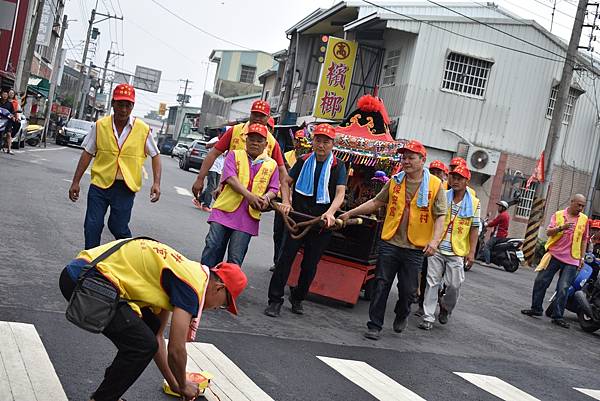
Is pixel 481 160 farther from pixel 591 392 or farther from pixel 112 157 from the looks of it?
pixel 112 157

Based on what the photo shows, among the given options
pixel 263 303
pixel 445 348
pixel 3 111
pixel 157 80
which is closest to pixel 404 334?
pixel 445 348

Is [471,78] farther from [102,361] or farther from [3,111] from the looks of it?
[102,361]

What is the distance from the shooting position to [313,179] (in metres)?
8.93

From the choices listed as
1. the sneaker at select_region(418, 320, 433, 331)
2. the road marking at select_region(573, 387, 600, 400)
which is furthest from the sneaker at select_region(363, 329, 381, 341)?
the road marking at select_region(573, 387, 600, 400)

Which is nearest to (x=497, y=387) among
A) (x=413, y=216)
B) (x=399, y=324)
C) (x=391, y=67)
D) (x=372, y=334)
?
(x=372, y=334)

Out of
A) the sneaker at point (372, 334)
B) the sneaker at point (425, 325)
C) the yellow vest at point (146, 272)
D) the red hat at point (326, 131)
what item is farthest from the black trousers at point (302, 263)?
the yellow vest at point (146, 272)

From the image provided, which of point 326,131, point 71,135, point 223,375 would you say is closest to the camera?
point 223,375

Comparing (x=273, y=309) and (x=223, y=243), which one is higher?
(x=223, y=243)

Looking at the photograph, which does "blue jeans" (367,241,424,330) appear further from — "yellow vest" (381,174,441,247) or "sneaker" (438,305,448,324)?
"sneaker" (438,305,448,324)

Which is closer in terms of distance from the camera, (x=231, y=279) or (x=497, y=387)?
(x=231, y=279)

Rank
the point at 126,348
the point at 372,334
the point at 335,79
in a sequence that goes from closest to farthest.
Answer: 1. the point at 126,348
2. the point at 372,334
3. the point at 335,79

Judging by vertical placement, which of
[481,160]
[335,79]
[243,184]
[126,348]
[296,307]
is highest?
[335,79]

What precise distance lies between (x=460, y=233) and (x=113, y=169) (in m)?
4.38

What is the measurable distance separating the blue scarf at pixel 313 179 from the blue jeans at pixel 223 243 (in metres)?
0.89
